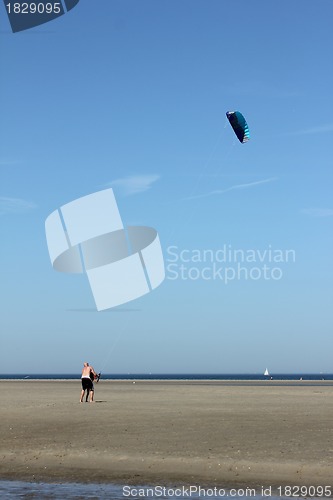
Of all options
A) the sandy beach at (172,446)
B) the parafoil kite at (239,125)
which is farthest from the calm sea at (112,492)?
the parafoil kite at (239,125)

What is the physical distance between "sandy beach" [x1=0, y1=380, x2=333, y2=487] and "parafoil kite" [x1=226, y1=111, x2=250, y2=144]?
23270 mm

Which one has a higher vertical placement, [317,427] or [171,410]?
[171,410]

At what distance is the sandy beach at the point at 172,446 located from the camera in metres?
14.0

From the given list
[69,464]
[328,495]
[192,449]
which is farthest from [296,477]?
[69,464]

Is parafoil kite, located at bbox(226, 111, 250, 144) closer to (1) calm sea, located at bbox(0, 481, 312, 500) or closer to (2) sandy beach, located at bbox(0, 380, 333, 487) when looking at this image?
(2) sandy beach, located at bbox(0, 380, 333, 487)

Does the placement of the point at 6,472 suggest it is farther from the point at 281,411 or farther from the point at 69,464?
the point at 281,411

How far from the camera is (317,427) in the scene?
66.8ft

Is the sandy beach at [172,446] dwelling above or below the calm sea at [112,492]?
above

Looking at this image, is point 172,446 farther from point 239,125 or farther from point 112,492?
point 239,125

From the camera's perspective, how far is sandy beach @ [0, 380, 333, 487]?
14.0 meters

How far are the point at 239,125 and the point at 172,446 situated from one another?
1200 inches

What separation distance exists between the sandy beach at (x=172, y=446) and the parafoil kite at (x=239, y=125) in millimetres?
23270

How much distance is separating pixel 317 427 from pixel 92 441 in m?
6.86

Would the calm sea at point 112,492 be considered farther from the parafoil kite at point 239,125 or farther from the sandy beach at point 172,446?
the parafoil kite at point 239,125
